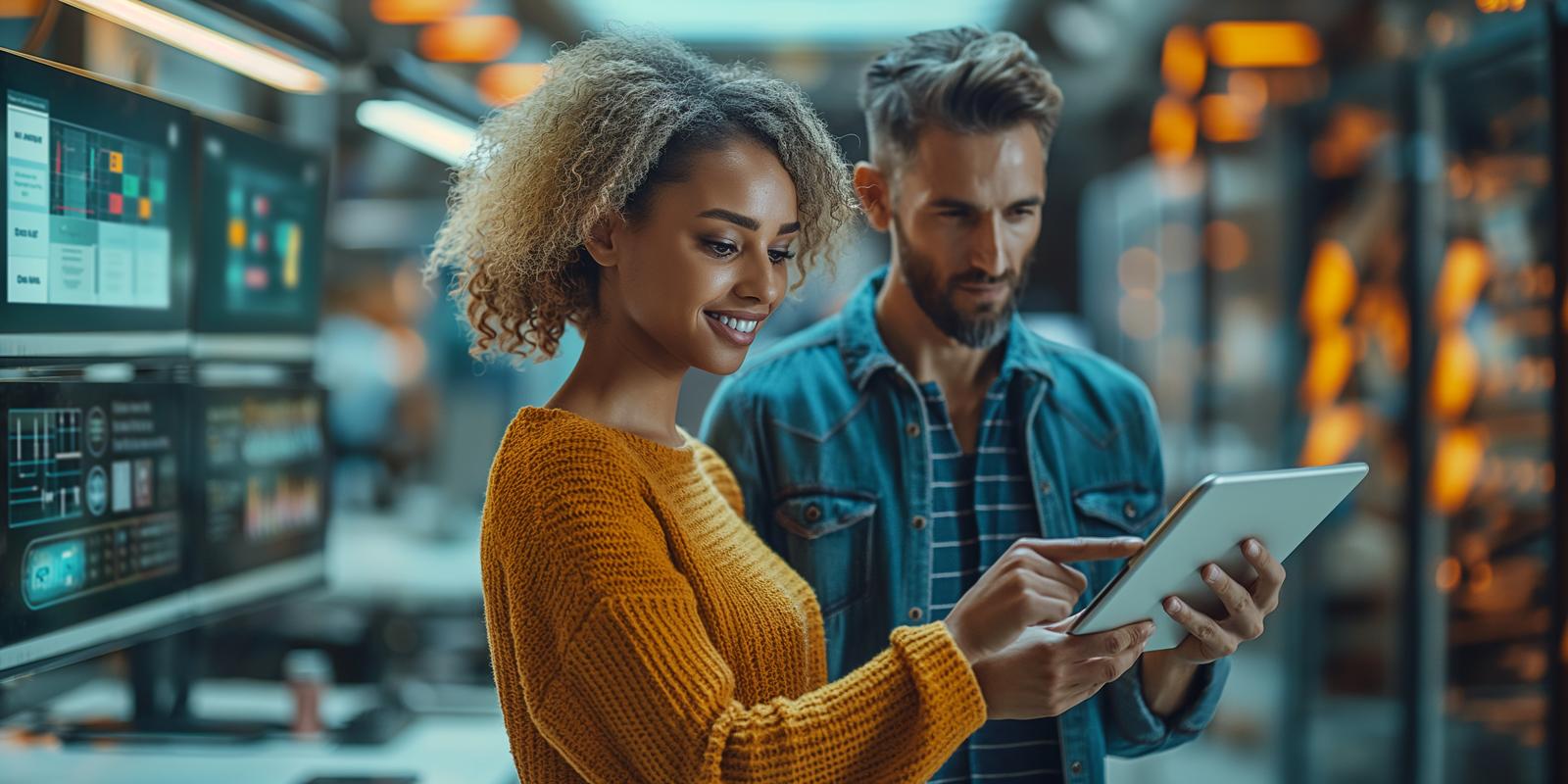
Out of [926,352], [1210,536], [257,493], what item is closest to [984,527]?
[926,352]

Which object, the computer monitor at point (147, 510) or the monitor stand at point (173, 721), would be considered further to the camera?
the monitor stand at point (173, 721)

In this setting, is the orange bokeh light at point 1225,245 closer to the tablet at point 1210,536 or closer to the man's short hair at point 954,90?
the man's short hair at point 954,90

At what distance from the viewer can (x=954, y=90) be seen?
55.0 inches

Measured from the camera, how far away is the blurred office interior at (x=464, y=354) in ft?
5.40

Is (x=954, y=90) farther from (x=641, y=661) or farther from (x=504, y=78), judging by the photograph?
(x=504, y=78)

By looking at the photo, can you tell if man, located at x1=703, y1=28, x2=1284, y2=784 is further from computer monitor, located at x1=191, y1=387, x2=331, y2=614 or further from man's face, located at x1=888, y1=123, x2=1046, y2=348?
computer monitor, located at x1=191, y1=387, x2=331, y2=614

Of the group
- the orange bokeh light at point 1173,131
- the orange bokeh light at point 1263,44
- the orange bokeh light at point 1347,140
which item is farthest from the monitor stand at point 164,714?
the orange bokeh light at point 1173,131

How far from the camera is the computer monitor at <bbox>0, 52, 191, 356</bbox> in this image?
1424 mm

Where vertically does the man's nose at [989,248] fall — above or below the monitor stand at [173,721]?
above

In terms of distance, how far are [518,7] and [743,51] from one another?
4.78 ft

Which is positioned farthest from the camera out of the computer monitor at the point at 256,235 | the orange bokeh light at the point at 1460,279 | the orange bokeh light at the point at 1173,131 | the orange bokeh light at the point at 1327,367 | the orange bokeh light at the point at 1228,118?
the orange bokeh light at the point at 1173,131

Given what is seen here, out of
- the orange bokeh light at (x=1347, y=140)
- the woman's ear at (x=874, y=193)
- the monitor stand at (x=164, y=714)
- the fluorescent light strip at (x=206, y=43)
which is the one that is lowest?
the monitor stand at (x=164, y=714)

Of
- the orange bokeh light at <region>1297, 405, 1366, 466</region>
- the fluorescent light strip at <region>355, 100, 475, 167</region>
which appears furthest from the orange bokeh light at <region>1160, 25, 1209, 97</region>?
the fluorescent light strip at <region>355, 100, 475, 167</region>

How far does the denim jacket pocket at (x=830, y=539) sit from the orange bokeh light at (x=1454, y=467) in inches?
107
